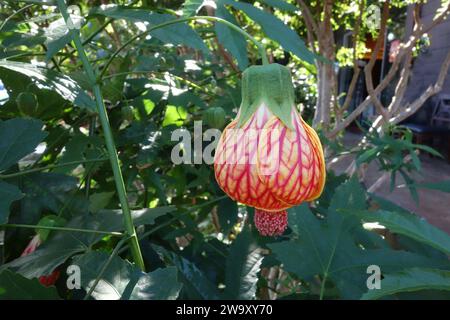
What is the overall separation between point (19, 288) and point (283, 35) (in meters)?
0.41

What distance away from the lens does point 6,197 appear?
0.46 m

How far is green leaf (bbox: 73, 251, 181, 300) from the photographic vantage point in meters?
0.44

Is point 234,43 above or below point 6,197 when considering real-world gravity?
above

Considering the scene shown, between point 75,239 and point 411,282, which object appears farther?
point 75,239

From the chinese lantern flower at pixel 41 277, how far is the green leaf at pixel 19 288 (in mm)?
160

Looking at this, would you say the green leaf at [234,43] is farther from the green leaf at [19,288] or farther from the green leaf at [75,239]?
the green leaf at [19,288]

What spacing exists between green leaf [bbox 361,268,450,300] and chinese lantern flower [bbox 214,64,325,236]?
0.11 meters

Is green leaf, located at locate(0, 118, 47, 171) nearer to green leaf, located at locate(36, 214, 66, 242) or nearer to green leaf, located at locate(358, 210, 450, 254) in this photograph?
green leaf, located at locate(36, 214, 66, 242)

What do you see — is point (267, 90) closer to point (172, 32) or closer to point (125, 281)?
point (172, 32)

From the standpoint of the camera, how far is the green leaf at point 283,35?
51 centimetres

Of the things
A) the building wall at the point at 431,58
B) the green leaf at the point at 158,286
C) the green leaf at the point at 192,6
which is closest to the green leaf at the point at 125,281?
the green leaf at the point at 158,286

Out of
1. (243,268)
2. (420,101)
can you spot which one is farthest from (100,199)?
(420,101)

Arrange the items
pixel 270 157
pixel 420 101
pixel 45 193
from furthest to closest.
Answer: pixel 420 101 → pixel 45 193 → pixel 270 157
